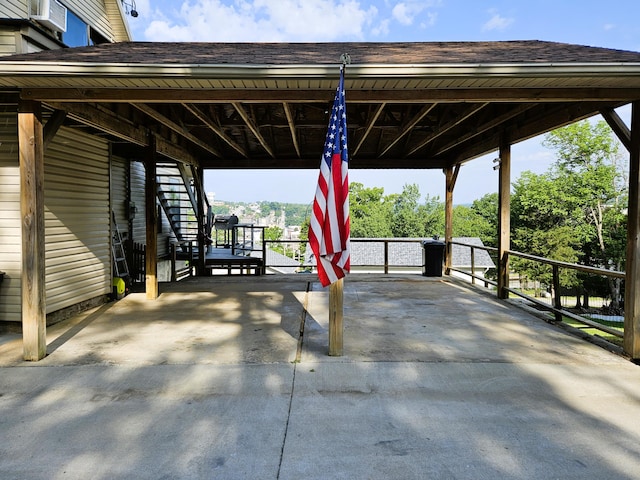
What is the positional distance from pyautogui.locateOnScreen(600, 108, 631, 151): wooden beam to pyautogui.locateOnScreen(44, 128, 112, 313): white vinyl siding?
22.0 feet

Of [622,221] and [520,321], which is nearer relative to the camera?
[520,321]

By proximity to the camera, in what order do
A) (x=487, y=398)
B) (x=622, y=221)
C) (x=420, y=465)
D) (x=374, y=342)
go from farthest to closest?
(x=622, y=221) < (x=374, y=342) < (x=487, y=398) < (x=420, y=465)

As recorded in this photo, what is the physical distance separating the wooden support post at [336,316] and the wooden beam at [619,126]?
10.3 ft

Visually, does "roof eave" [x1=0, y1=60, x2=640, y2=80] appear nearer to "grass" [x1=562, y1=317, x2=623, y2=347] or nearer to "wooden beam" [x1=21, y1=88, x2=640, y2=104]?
"wooden beam" [x1=21, y1=88, x2=640, y2=104]

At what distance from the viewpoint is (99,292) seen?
672cm

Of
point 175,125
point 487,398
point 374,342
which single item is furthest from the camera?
point 175,125

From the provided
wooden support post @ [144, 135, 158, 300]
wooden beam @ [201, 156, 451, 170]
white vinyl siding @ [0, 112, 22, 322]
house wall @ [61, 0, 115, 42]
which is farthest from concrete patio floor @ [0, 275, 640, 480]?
house wall @ [61, 0, 115, 42]

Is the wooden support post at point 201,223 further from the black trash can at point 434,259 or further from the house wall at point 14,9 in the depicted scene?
the black trash can at point 434,259

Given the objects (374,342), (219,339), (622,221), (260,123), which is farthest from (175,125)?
(622,221)

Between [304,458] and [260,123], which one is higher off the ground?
[260,123]

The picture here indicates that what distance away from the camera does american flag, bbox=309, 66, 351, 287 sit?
3789mm

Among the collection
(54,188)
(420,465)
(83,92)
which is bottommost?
(420,465)

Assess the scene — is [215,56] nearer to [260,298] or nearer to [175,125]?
[175,125]

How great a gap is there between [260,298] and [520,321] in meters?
4.11
